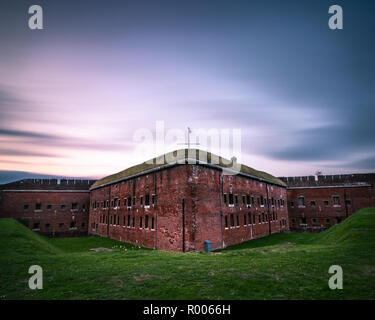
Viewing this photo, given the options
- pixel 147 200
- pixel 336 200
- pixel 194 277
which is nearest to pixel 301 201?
pixel 336 200

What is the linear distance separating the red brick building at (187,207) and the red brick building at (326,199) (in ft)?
37.5

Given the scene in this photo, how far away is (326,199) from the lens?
1582 inches

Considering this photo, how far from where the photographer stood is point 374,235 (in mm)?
12805

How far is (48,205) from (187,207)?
31637mm

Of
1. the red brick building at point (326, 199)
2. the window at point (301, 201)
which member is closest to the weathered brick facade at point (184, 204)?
the red brick building at point (326, 199)

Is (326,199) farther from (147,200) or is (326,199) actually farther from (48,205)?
(48,205)

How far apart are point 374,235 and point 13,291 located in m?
16.1

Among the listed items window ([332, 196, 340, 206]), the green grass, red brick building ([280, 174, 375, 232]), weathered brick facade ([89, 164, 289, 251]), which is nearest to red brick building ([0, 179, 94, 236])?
weathered brick facade ([89, 164, 289, 251])

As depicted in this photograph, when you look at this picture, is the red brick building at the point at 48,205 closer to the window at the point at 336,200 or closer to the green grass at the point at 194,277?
the green grass at the point at 194,277

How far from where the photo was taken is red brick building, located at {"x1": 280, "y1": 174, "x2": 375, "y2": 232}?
38375mm

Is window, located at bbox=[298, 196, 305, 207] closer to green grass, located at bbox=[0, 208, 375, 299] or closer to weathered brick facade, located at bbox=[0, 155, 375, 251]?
weathered brick facade, located at bbox=[0, 155, 375, 251]

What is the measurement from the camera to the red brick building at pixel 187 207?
1848 cm

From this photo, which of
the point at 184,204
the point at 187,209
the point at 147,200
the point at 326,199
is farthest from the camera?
the point at 326,199
